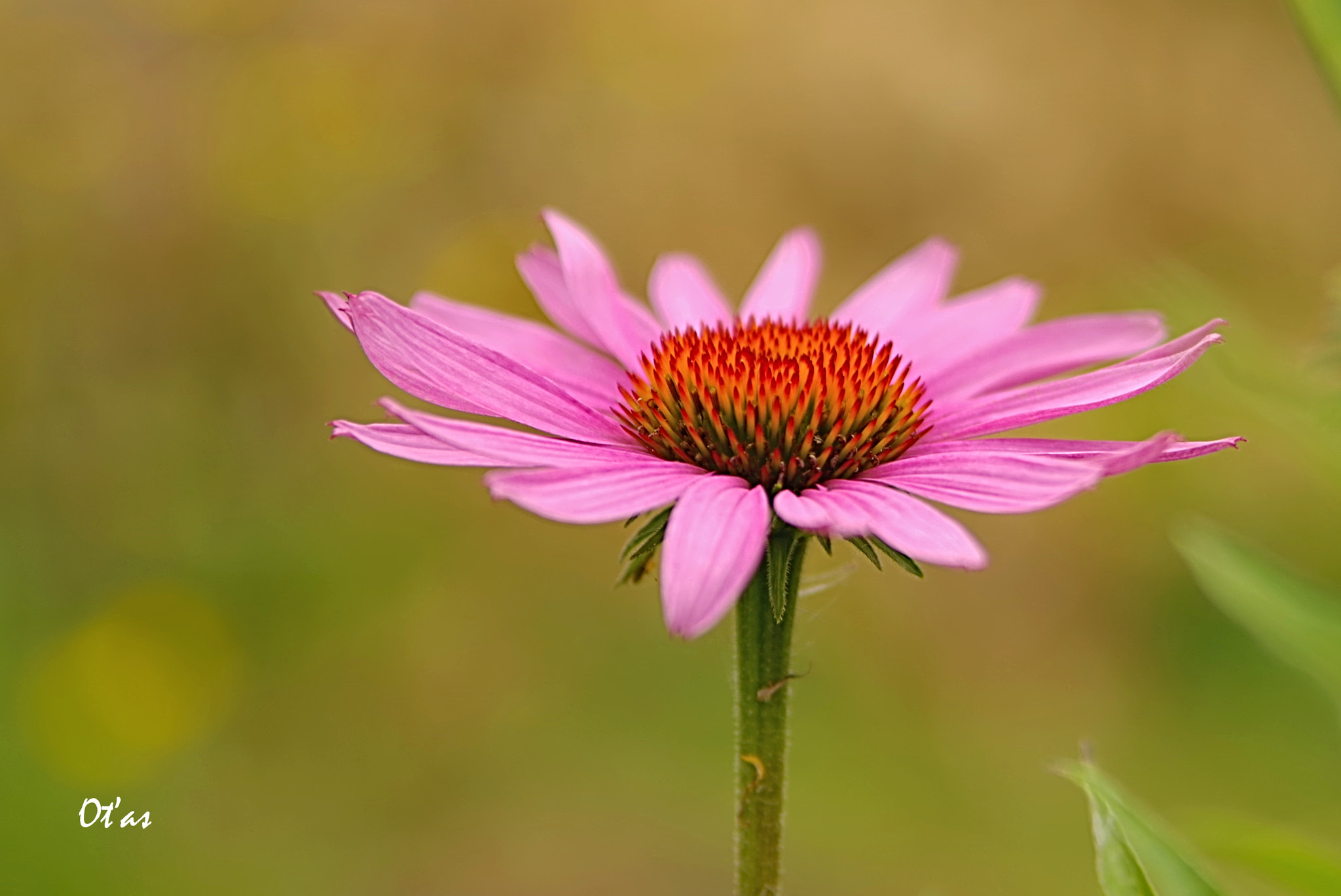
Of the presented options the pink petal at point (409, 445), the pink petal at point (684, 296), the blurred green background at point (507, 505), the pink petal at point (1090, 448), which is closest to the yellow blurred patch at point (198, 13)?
the blurred green background at point (507, 505)

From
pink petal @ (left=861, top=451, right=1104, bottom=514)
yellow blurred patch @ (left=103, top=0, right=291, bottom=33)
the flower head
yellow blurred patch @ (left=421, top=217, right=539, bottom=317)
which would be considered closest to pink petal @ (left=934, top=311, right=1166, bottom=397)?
the flower head

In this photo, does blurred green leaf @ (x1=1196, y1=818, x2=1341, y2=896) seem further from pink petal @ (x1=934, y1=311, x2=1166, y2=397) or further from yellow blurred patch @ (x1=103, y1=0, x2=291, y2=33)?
yellow blurred patch @ (x1=103, y1=0, x2=291, y2=33)

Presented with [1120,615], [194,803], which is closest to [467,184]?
[194,803]

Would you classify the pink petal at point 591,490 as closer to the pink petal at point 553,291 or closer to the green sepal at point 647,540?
the green sepal at point 647,540

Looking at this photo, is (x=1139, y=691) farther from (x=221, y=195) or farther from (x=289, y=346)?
(x=221, y=195)

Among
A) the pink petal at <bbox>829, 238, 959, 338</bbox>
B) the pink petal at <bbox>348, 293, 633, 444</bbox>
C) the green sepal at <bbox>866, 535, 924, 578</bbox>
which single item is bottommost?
the green sepal at <bbox>866, 535, 924, 578</bbox>

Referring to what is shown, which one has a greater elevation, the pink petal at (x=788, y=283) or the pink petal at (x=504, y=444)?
the pink petal at (x=788, y=283)
